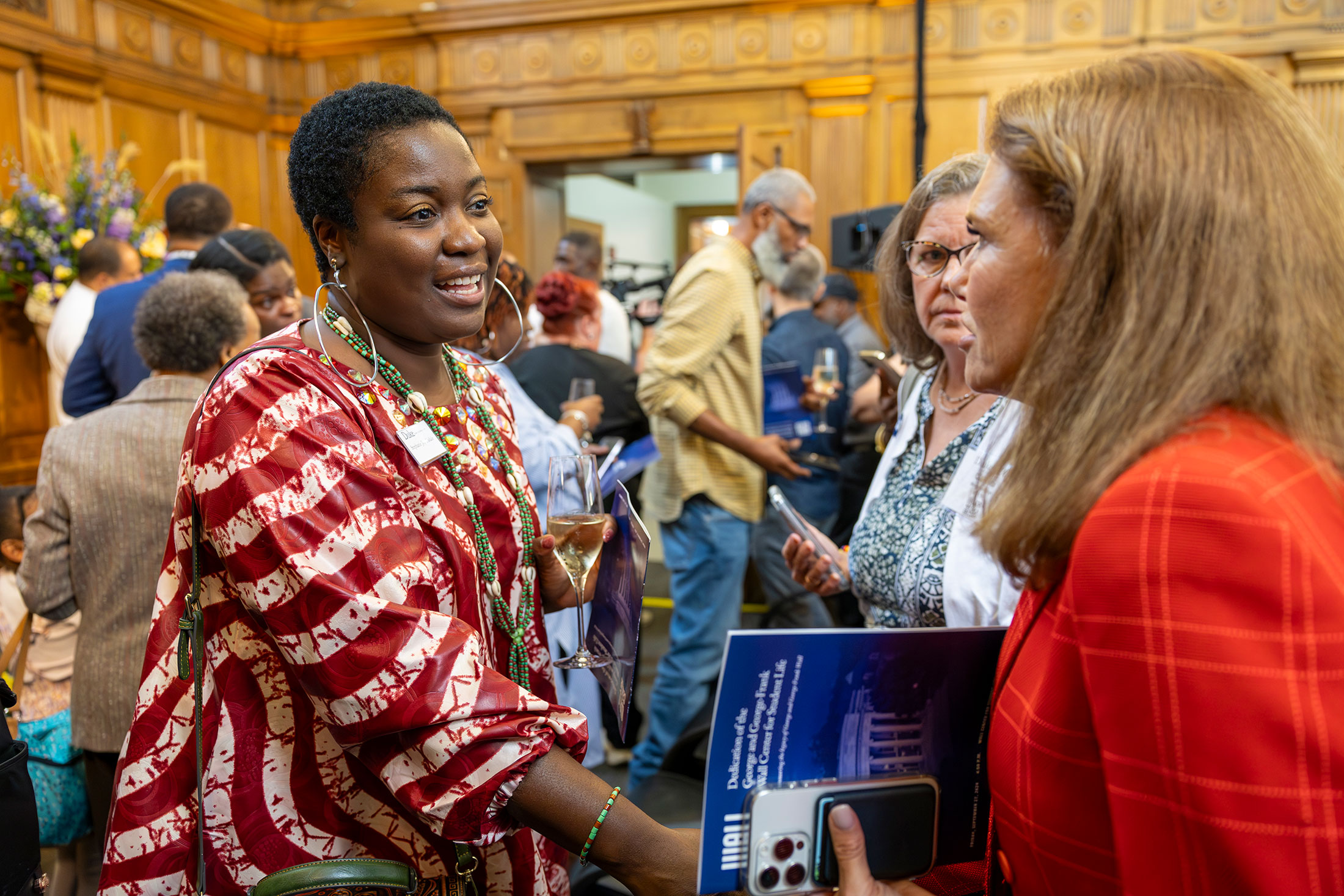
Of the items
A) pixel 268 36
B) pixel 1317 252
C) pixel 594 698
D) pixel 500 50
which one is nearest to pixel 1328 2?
pixel 500 50

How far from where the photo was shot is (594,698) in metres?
3.11

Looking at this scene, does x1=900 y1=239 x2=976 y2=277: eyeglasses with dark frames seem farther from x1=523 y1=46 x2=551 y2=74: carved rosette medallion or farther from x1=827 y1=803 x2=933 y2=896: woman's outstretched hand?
x1=523 y1=46 x2=551 y2=74: carved rosette medallion

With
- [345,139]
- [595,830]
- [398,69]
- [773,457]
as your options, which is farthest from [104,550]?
[398,69]

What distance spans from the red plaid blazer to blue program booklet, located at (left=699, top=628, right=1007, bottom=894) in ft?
0.64

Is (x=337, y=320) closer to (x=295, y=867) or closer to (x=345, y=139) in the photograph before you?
(x=345, y=139)

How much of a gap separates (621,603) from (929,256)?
0.83 meters

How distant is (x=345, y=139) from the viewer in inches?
40.4

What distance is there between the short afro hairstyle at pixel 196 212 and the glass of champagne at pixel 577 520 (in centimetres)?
255

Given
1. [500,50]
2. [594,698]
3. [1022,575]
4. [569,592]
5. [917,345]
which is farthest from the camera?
[500,50]

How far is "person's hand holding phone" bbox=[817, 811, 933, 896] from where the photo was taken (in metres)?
0.79

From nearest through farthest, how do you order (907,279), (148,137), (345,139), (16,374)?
1. (345,139)
2. (907,279)
3. (16,374)
4. (148,137)

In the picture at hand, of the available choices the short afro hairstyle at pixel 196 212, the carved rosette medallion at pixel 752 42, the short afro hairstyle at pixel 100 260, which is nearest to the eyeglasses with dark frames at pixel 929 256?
the short afro hairstyle at pixel 196 212

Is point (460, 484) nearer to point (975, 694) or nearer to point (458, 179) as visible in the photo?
point (458, 179)

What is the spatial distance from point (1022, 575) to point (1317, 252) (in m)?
0.31
